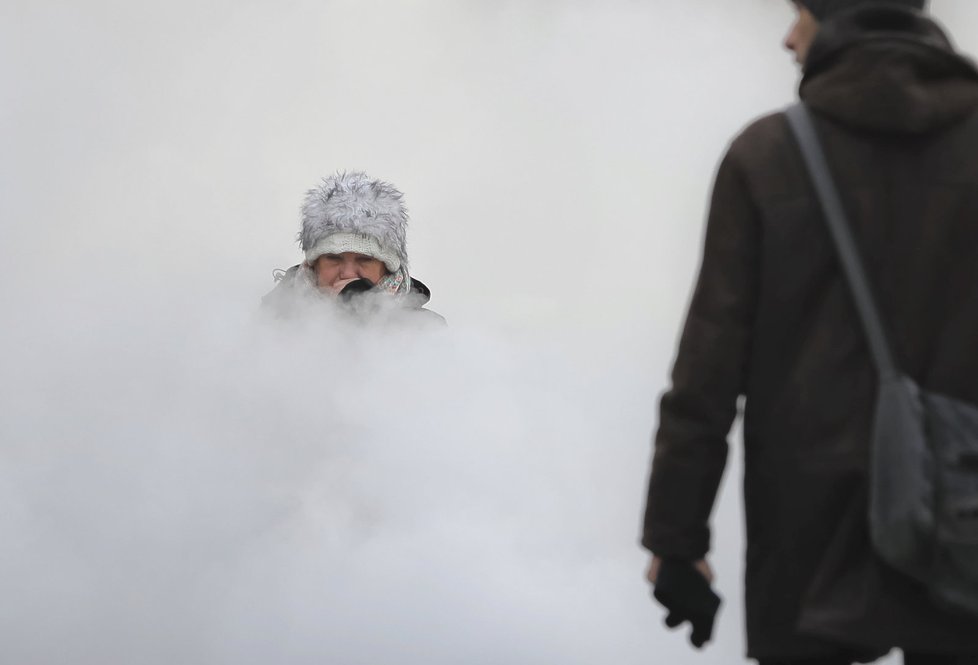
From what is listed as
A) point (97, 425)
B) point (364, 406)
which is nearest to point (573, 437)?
point (364, 406)

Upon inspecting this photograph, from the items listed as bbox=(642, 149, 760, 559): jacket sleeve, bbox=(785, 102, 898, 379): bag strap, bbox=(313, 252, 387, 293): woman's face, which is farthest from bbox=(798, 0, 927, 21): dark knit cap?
bbox=(313, 252, 387, 293): woman's face

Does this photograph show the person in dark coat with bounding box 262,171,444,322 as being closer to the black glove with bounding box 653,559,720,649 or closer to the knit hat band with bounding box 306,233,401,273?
the knit hat band with bounding box 306,233,401,273

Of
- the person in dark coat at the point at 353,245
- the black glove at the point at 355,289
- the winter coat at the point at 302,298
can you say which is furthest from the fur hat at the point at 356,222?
the black glove at the point at 355,289

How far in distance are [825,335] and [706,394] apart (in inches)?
7.4

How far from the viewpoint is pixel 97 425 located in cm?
551

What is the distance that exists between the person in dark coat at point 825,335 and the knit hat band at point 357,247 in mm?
3279

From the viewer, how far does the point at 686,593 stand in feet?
9.41

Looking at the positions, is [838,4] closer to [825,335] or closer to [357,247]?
[825,335]

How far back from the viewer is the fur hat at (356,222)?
Answer: 6180 millimetres

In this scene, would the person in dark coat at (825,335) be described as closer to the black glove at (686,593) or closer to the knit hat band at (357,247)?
the black glove at (686,593)

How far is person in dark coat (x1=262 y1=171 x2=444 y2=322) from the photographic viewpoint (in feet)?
19.8

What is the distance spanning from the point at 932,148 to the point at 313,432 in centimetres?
275

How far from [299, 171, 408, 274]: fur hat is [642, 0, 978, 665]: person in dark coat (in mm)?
3302

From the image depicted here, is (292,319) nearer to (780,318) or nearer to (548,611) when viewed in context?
(548,611)
